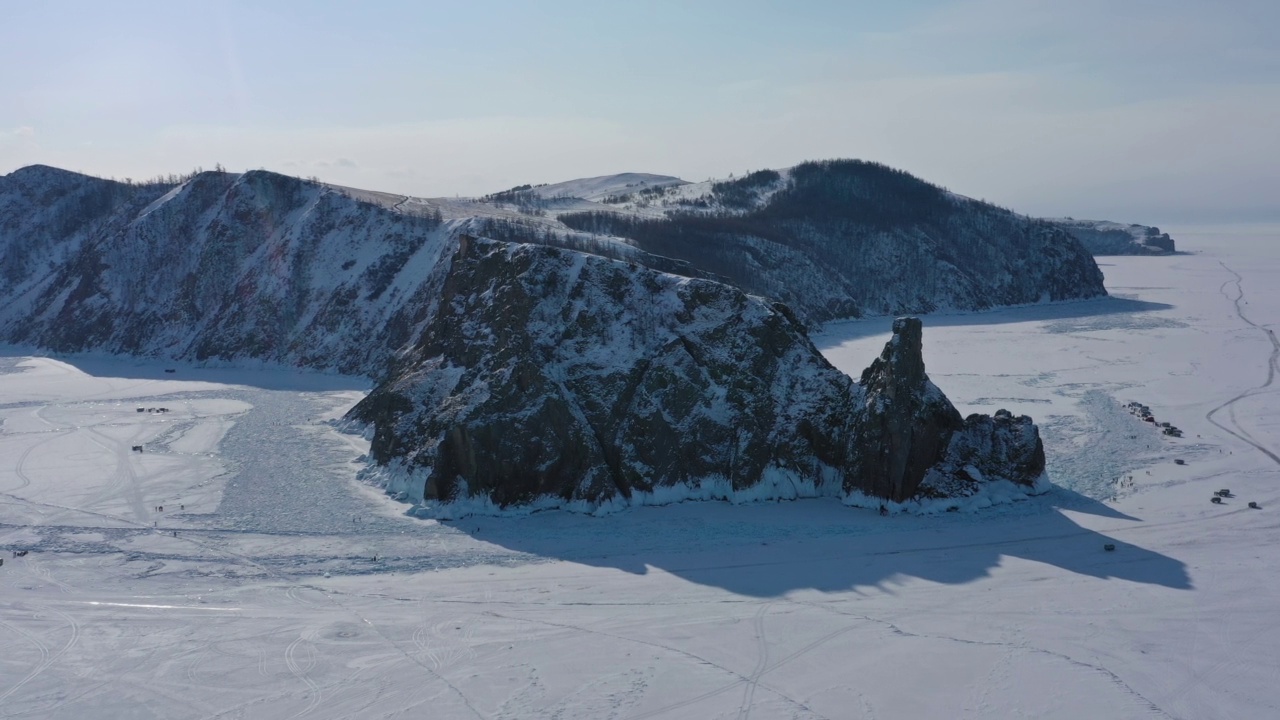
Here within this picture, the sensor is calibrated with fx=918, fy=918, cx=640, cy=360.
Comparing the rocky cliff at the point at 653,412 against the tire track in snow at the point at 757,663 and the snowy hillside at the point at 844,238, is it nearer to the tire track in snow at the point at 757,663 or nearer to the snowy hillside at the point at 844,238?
the tire track in snow at the point at 757,663

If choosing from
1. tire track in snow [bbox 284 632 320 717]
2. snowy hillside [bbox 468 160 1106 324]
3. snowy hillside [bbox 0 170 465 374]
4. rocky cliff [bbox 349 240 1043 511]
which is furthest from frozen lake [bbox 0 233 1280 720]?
snowy hillside [bbox 468 160 1106 324]

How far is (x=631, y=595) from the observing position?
30.2 meters

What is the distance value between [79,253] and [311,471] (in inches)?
3013

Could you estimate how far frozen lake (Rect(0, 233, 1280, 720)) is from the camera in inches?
940

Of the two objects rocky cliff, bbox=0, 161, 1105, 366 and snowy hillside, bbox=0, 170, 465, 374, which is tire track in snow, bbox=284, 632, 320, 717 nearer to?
rocky cliff, bbox=0, 161, 1105, 366

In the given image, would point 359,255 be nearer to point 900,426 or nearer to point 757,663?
point 900,426

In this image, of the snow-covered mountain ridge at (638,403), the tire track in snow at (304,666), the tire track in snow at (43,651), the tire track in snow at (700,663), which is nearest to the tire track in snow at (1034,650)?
the tire track in snow at (700,663)

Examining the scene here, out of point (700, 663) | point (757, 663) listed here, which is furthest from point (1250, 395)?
point (700, 663)

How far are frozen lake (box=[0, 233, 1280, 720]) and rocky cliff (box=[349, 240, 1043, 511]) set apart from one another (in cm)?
176

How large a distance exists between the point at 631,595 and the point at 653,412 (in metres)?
11.6

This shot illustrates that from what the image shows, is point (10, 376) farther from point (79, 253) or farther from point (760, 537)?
point (760, 537)

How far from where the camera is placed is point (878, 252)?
125125mm

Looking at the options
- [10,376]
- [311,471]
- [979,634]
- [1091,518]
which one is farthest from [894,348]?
[10,376]

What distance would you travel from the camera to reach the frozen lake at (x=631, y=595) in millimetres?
Result: 23875
